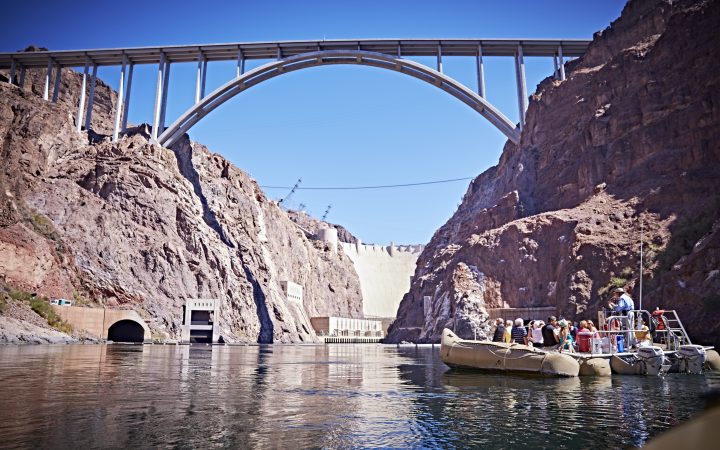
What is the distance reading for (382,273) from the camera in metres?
165

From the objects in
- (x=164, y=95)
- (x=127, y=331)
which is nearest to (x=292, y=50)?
(x=164, y=95)

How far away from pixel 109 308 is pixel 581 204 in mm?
41975

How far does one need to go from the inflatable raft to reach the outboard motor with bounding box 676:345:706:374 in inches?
161

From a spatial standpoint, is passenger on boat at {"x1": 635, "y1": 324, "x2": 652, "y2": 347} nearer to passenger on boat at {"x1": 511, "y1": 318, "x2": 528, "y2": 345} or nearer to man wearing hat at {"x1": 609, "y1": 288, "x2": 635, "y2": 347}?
man wearing hat at {"x1": 609, "y1": 288, "x2": 635, "y2": 347}

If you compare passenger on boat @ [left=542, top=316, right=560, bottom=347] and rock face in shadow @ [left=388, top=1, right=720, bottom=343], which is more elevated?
rock face in shadow @ [left=388, top=1, right=720, bottom=343]

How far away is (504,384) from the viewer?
1465 centimetres

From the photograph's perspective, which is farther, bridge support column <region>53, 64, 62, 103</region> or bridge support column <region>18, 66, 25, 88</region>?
bridge support column <region>53, 64, 62, 103</region>

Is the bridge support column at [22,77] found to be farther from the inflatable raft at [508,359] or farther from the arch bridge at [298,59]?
the inflatable raft at [508,359]

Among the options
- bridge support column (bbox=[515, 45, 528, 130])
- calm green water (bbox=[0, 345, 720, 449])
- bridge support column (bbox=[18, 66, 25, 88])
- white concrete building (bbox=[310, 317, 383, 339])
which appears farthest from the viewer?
white concrete building (bbox=[310, 317, 383, 339])

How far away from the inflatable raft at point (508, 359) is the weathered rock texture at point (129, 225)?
37205 millimetres

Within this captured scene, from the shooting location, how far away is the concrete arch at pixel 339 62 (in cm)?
6212

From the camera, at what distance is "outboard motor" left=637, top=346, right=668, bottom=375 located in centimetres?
1714

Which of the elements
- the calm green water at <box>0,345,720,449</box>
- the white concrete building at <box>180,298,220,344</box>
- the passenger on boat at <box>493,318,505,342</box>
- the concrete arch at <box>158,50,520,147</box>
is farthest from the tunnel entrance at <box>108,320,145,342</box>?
the passenger on boat at <box>493,318,505,342</box>

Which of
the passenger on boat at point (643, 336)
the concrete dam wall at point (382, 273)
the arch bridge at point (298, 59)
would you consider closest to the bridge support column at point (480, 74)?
the arch bridge at point (298, 59)
